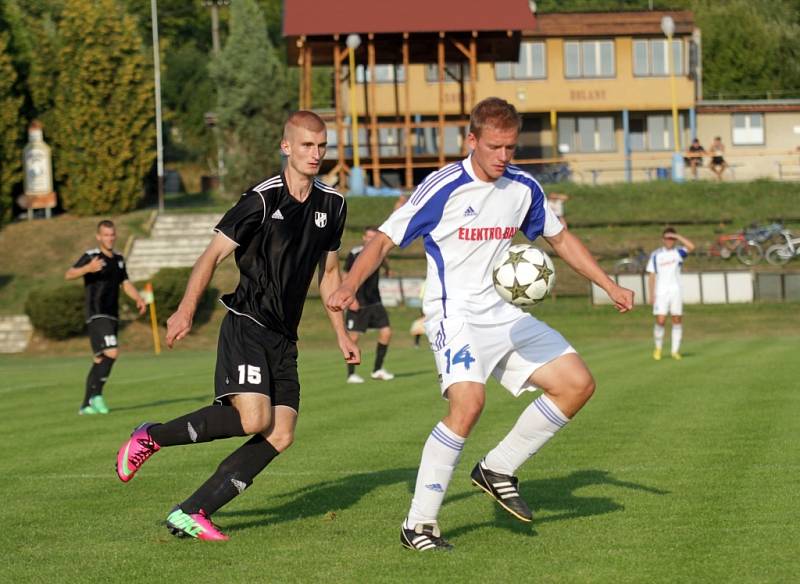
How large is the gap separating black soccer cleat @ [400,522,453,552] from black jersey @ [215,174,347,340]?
1.52 meters

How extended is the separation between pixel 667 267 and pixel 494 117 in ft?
60.4

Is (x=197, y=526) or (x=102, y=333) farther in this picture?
(x=102, y=333)

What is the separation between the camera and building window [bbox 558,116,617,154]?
63.3 metres

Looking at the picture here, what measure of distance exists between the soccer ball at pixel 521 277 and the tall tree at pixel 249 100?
A: 51043 millimetres

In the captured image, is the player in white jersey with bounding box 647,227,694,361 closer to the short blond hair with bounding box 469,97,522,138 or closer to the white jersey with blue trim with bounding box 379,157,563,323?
the white jersey with blue trim with bounding box 379,157,563,323

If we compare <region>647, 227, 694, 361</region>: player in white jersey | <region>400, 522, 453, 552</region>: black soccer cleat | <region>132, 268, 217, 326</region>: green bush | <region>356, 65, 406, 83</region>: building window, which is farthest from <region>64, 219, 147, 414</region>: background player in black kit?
<region>356, 65, 406, 83</region>: building window

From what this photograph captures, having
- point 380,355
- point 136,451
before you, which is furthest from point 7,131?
point 136,451

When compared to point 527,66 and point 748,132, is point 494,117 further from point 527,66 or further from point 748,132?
point 748,132

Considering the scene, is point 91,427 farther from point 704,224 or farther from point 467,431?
point 704,224

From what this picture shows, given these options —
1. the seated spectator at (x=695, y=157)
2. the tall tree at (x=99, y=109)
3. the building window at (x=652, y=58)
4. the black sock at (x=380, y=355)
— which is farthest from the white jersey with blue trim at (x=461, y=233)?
the building window at (x=652, y=58)

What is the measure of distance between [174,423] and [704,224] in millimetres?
39390

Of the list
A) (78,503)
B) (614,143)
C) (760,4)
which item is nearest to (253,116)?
(614,143)

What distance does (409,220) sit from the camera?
25.0 feet

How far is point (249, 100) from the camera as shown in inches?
2569
